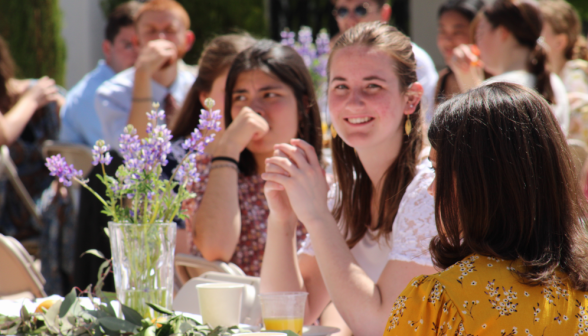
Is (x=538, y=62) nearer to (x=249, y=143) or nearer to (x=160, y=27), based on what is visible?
(x=249, y=143)

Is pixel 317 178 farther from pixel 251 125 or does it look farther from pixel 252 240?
pixel 252 240

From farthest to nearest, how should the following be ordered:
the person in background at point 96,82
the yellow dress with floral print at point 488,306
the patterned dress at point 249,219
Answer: the person in background at point 96,82 < the patterned dress at point 249,219 < the yellow dress with floral print at point 488,306

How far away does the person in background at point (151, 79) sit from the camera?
3559mm

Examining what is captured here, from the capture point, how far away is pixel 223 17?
8555 mm

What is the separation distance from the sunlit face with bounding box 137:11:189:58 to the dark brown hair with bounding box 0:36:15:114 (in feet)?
2.98

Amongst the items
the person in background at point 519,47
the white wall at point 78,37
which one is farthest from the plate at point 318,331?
the white wall at point 78,37

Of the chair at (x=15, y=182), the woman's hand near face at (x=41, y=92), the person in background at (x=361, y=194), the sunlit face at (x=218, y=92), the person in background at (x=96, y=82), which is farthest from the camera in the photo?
the person in background at (x=96, y=82)

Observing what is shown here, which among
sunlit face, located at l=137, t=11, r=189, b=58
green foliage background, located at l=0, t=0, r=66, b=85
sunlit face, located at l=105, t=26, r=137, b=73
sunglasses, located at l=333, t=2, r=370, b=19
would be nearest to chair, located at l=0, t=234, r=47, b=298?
sunlit face, located at l=137, t=11, r=189, b=58

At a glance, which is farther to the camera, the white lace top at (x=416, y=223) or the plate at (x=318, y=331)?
the white lace top at (x=416, y=223)

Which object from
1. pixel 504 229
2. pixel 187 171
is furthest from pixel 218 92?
pixel 504 229

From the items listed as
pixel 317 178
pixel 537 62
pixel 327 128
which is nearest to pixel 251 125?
pixel 317 178

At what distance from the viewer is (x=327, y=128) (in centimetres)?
353

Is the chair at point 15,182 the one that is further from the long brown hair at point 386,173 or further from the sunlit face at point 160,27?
the long brown hair at point 386,173

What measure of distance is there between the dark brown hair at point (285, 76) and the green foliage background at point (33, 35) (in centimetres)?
516
